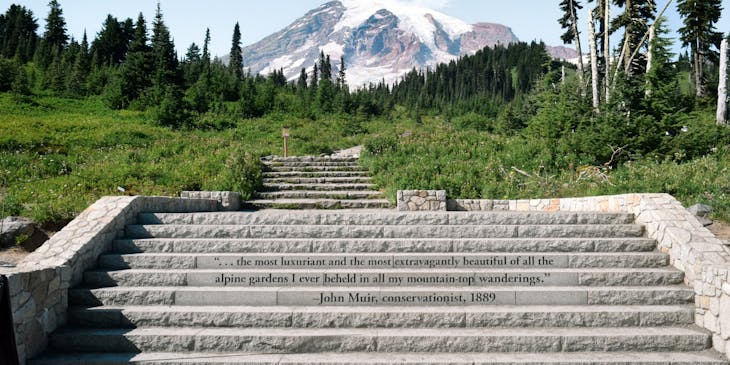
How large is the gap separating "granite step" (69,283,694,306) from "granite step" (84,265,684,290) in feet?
0.87

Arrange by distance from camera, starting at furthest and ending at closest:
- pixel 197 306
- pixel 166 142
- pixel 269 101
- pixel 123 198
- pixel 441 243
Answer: pixel 269 101, pixel 166 142, pixel 123 198, pixel 441 243, pixel 197 306

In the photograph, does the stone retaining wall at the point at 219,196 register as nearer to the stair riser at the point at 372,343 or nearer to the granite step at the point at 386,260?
the granite step at the point at 386,260

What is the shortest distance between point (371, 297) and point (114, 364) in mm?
3001

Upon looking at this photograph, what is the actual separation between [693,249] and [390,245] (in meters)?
4.05

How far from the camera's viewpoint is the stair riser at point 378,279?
636 centimetres

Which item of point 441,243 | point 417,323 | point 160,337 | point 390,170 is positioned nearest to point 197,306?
point 160,337

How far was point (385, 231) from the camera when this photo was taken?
7.49 meters

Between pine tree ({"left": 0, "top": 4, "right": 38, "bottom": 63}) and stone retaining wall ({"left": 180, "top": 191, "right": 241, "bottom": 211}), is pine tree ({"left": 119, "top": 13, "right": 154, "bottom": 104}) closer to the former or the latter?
stone retaining wall ({"left": 180, "top": 191, "right": 241, "bottom": 211})

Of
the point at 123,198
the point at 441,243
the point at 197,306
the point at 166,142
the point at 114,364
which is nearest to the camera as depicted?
the point at 114,364

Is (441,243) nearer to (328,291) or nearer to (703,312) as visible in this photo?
(328,291)

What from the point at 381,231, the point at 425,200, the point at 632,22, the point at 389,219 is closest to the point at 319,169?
the point at 425,200

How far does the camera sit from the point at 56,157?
14500 millimetres

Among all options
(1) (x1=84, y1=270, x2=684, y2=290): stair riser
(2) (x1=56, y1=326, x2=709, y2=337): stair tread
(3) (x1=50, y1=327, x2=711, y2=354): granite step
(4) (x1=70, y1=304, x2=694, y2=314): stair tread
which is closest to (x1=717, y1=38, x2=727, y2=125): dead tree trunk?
(1) (x1=84, y1=270, x2=684, y2=290): stair riser

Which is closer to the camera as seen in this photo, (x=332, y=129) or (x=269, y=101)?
(x=332, y=129)
